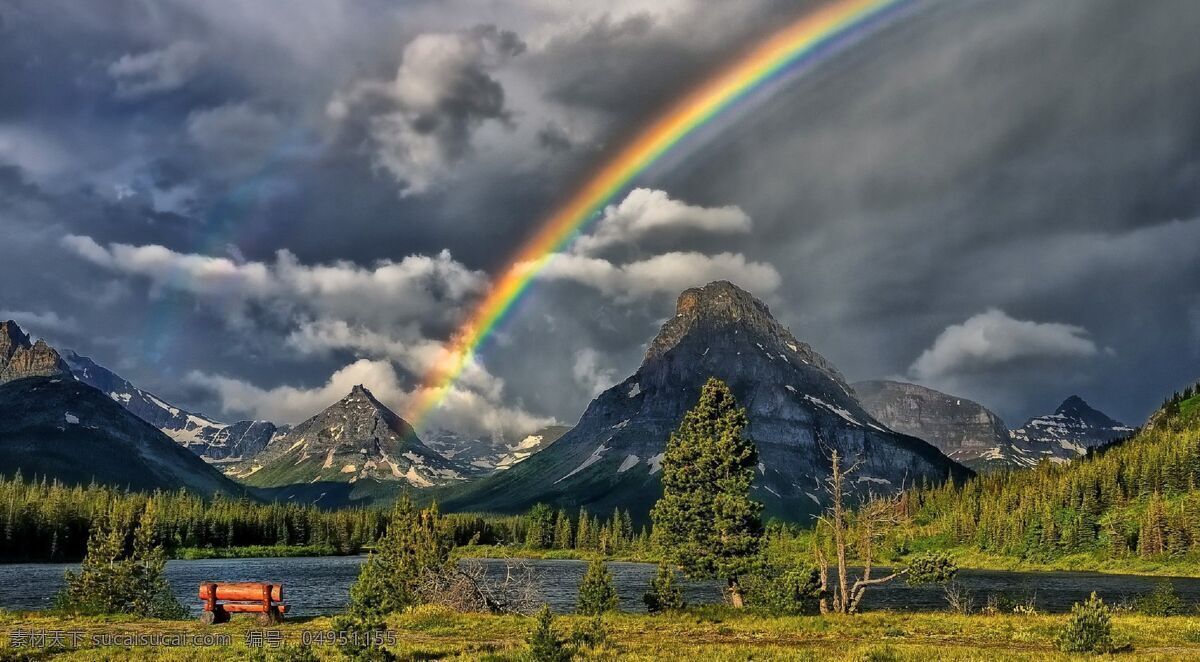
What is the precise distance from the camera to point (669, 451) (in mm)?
66375

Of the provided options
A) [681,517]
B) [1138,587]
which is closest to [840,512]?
[681,517]

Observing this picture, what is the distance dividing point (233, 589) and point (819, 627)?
30.4 m

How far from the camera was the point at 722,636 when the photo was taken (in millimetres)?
37688

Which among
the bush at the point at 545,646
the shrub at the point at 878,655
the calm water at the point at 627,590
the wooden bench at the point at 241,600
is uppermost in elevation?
the bush at the point at 545,646

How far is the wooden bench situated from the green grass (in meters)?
0.93

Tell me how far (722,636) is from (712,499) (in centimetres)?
2443

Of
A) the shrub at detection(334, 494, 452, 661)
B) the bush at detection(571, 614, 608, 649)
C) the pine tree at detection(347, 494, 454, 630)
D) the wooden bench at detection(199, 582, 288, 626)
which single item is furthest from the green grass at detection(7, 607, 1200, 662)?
the pine tree at detection(347, 494, 454, 630)

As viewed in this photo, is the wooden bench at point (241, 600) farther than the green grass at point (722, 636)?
Yes

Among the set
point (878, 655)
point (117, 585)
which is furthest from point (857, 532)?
point (117, 585)

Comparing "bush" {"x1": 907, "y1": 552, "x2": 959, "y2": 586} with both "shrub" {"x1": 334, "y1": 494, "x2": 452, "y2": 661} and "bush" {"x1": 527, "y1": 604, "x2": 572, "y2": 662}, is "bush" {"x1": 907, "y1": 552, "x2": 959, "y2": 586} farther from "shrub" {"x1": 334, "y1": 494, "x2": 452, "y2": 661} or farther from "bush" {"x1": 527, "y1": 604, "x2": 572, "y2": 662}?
"shrub" {"x1": 334, "y1": 494, "x2": 452, "y2": 661}

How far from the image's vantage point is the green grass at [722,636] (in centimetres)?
3060

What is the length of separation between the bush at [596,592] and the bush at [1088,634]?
27.2 meters

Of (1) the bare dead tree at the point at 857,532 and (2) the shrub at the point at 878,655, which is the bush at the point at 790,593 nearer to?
(1) the bare dead tree at the point at 857,532

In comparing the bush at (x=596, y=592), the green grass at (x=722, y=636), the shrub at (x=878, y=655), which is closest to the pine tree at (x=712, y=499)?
the bush at (x=596, y=592)
